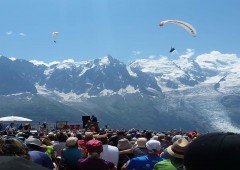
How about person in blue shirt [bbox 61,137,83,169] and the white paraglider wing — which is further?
the white paraglider wing

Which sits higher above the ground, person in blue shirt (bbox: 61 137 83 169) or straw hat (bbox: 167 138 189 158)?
straw hat (bbox: 167 138 189 158)

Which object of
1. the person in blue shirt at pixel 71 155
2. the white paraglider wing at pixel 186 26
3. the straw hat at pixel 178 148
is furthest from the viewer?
the white paraglider wing at pixel 186 26

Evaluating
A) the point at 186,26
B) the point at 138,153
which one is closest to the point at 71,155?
the point at 138,153

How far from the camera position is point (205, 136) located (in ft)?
8.79

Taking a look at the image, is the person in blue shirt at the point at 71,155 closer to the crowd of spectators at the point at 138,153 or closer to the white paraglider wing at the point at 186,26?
the crowd of spectators at the point at 138,153

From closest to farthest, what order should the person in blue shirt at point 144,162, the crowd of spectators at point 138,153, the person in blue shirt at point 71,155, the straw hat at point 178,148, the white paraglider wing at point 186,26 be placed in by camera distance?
1. the crowd of spectators at point 138,153
2. the straw hat at point 178,148
3. the person in blue shirt at point 144,162
4. the person in blue shirt at point 71,155
5. the white paraglider wing at point 186,26

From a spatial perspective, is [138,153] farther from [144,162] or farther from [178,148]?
[178,148]

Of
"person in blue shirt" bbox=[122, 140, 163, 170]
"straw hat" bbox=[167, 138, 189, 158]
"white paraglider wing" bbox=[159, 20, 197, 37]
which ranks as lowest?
"person in blue shirt" bbox=[122, 140, 163, 170]

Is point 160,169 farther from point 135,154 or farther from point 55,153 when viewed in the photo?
point 55,153

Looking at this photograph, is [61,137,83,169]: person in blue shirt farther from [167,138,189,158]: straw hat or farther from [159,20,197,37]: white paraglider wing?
[159,20,197,37]: white paraglider wing

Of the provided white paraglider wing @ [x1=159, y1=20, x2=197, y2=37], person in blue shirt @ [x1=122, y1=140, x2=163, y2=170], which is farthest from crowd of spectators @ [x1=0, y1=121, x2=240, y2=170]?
white paraglider wing @ [x1=159, y1=20, x2=197, y2=37]

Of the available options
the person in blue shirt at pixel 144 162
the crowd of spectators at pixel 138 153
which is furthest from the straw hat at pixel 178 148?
the person in blue shirt at pixel 144 162

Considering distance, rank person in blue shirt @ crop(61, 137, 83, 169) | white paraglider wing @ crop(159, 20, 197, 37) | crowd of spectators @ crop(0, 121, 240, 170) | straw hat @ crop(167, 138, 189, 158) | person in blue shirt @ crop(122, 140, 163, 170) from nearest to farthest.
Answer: crowd of spectators @ crop(0, 121, 240, 170) → straw hat @ crop(167, 138, 189, 158) → person in blue shirt @ crop(122, 140, 163, 170) → person in blue shirt @ crop(61, 137, 83, 169) → white paraglider wing @ crop(159, 20, 197, 37)

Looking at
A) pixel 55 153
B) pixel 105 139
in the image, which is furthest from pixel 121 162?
pixel 55 153
